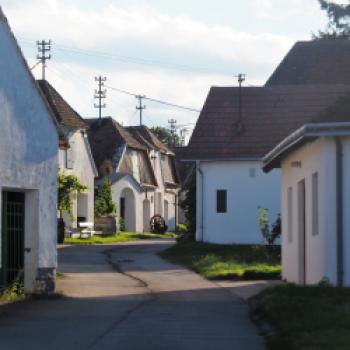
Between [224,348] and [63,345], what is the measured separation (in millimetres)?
1905

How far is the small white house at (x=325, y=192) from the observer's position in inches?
671

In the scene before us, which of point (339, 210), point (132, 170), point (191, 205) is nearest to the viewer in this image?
point (339, 210)

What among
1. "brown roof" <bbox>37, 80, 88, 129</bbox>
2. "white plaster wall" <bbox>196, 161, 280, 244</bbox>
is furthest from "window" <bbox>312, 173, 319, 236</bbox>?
"brown roof" <bbox>37, 80, 88, 129</bbox>

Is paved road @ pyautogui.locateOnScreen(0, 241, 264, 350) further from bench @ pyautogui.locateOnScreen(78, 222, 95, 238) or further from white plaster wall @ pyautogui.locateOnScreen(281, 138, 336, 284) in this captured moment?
bench @ pyautogui.locateOnScreen(78, 222, 95, 238)

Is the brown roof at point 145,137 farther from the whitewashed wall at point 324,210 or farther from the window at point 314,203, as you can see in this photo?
the window at point 314,203

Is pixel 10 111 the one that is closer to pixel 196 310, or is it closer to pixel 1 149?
pixel 1 149

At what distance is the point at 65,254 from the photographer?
33.8 m

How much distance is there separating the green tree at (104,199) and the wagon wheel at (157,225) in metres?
6.83

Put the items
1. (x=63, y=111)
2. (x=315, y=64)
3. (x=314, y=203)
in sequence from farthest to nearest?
1. (x=63, y=111)
2. (x=315, y=64)
3. (x=314, y=203)

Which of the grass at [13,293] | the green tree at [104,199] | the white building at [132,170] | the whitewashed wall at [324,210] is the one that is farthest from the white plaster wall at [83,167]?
the grass at [13,293]

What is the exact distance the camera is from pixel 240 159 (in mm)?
37438

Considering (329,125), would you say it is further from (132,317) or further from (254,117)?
(254,117)

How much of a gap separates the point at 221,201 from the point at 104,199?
1774 centimetres

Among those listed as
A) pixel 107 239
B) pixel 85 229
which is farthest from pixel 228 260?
pixel 85 229
